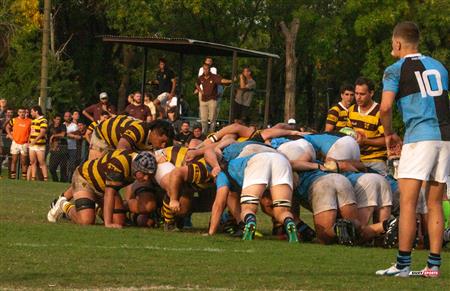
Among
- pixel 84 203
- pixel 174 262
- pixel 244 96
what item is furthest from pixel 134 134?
pixel 244 96

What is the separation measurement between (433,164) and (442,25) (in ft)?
169

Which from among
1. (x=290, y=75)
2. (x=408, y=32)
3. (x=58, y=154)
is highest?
(x=408, y=32)

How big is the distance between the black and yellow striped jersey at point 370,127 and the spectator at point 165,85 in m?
13.0

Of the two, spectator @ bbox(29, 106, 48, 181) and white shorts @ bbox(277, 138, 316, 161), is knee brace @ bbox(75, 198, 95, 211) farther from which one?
spectator @ bbox(29, 106, 48, 181)

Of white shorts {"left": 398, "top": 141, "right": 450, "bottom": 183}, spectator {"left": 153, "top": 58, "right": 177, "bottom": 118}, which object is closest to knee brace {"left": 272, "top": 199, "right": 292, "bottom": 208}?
white shorts {"left": 398, "top": 141, "right": 450, "bottom": 183}

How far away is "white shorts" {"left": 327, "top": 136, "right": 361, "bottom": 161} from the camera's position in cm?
1533

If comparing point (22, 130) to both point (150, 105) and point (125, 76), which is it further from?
point (125, 76)

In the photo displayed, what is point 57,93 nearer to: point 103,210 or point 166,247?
point 103,210

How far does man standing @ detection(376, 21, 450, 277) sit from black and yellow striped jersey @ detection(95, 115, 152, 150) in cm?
613

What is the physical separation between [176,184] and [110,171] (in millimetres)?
801

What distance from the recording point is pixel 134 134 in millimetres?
16859

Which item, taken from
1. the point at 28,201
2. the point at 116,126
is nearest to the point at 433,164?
the point at 116,126

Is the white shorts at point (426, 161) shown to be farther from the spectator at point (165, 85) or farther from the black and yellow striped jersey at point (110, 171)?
the spectator at point (165, 85)

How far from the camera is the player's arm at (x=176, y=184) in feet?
50.8
